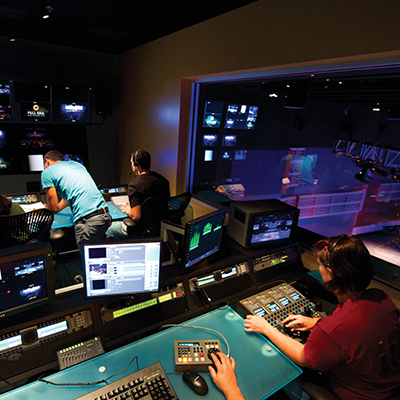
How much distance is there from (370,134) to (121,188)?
332cm

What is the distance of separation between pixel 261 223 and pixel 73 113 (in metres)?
3.99

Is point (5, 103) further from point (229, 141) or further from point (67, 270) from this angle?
point (229, 141)

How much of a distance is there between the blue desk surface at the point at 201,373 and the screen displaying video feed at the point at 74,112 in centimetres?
425

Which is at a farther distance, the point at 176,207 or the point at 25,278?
the point at 176,207

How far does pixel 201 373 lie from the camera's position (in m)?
1.33

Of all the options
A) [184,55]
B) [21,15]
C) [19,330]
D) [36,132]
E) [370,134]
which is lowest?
[19,330]

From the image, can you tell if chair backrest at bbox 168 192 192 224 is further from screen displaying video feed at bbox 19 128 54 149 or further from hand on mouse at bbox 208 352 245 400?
screen displaying video feed at bbox 19 128 54 149

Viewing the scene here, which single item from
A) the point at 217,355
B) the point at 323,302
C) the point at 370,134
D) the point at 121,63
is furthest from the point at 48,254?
the point at 121,63

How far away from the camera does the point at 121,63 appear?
17.0 ft

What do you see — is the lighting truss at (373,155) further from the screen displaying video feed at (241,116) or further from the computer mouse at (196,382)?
the computer mouse at (196,382)

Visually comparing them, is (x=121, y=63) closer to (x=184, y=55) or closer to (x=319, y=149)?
(x=184, y=55)

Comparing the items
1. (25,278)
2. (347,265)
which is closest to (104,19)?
(25,278)

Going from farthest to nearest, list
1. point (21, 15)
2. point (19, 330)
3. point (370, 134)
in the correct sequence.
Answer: point (21, 15) < point (370, 134) < point (19, 330)

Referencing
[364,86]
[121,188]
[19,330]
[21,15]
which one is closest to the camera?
[19,330]
